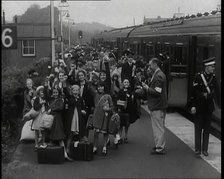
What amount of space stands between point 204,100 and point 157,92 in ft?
2.68

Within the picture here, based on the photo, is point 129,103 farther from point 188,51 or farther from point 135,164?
point 188,51

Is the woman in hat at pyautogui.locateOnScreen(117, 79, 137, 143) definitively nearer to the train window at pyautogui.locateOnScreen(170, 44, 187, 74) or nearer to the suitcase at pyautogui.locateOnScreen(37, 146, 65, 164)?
the suitcase at pyautogui.locateOnScreen(37, 146, 65, 164)

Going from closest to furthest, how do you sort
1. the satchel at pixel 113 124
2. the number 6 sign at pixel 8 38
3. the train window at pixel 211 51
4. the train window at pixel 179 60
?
1. the number 6 sign at pixel 8 38
2. the satchel at pixel 113 124
3. the train window at pixel 211 51
4. the train window at pixel 179 60

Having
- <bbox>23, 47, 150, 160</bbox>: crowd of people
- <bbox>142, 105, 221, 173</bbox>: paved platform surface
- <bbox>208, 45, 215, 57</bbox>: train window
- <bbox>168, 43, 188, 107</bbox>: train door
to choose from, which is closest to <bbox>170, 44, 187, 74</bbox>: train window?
<bbox>168, 43, 188, 107</bbox>: train door

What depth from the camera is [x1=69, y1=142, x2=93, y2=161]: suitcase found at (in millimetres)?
8469

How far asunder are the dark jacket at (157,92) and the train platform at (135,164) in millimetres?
854

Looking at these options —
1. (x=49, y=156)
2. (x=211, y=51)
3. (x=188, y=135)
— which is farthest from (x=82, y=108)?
(x=211, y=51)

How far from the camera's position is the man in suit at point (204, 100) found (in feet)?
28.1

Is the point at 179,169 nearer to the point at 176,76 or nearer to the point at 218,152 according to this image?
the point at 218,152

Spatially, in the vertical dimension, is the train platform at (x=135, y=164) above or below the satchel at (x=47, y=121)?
below

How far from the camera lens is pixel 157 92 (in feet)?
29.0

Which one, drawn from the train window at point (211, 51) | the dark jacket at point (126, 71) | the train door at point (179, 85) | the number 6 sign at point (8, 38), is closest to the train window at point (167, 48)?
the train door at point (179, 85)

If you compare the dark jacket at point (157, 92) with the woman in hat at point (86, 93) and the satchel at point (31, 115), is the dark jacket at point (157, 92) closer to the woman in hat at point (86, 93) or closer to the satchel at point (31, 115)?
the woman in hat at point (86, 93)

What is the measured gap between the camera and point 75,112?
28.4 ft
